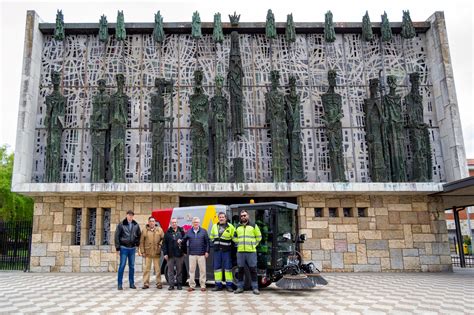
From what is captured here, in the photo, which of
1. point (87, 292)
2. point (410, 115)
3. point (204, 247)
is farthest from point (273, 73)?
point (87, 292)

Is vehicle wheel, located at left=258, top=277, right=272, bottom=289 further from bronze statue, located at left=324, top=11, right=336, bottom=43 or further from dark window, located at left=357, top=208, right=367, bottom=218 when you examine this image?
bronze statue, located at left=324, top=11, right=336, bottom=43

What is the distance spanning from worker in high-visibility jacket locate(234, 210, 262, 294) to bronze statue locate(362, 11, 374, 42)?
32.6 ft

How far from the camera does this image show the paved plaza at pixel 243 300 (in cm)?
636

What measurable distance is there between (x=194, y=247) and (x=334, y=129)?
288 inches

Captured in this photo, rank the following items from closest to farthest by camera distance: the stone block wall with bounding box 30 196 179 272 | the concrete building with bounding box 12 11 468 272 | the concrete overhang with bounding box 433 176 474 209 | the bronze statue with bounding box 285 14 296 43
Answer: the concrete overhang with bounding box 433 176 474 209 < the stone block wall with bounding box 30 196 179 272 < the concrete building with bounding box 12 11 468 272 < the bronze statue with bounding box 285 14 296 43

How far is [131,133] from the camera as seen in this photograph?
14.4 m

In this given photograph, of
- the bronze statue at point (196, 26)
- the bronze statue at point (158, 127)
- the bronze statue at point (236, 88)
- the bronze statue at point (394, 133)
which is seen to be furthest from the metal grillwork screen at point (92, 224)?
the bronze statue at point (394, 133)

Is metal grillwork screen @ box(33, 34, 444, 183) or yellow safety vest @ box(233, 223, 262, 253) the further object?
metal grillwork screen @ box(33, 34, 444, 183)

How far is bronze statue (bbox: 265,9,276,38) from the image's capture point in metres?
15.1

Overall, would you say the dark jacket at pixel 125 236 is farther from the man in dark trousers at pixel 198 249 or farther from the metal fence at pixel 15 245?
the metal fence at pixel 15 245

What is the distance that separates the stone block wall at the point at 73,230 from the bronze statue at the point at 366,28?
9.26 meters

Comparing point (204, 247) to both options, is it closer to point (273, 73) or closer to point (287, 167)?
point (287, 167)

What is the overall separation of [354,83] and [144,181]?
337 inches

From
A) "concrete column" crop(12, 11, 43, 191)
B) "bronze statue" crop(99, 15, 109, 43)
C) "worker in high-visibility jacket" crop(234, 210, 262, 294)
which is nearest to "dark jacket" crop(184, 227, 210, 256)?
"worker in high-visibility jacket" crop(234, 210, 262, 294)
